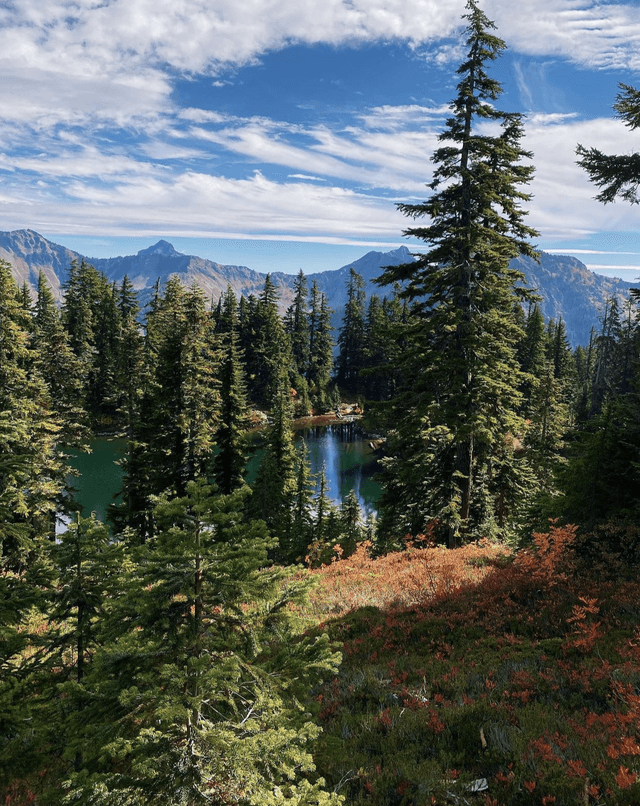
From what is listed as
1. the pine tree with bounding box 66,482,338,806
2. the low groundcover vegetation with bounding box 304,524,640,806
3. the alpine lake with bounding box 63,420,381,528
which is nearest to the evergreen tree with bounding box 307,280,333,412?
the alpine lake with bounding box 63,420,381,528

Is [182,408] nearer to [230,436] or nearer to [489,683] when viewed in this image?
[230,436]

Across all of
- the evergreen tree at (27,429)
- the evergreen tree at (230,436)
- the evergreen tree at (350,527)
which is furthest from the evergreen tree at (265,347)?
the evergreen tree at (27,429)

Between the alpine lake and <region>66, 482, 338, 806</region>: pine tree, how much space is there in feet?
119

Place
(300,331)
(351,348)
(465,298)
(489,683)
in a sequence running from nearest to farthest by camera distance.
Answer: (489,683)
(465,298)
(300,331)
(351,348)

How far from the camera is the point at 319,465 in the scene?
60719mm

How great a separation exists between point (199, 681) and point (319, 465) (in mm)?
57265

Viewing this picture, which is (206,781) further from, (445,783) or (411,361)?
(411,361)

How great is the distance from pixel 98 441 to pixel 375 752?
6876 centimetres

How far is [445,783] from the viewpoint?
17.9ft

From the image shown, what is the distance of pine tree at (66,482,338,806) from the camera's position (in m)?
3.72

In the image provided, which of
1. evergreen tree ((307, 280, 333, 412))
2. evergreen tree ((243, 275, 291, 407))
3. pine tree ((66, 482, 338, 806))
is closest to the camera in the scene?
pine tree ((66, 482, 338, 806))

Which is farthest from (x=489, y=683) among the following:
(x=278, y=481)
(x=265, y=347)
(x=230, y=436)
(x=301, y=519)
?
(x=265, y=347)

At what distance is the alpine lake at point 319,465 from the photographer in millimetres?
48500

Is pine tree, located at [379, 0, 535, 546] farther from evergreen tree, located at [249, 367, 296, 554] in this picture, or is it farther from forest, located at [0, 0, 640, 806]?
evergreen tree, located at [249, 367, 296, 554]
